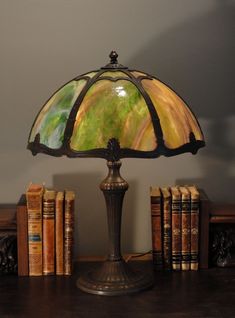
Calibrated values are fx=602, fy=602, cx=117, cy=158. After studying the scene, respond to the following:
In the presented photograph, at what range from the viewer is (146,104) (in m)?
1.28

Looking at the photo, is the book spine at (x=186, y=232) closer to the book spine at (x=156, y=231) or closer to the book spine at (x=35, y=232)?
the book spine at (x=156, y=231)

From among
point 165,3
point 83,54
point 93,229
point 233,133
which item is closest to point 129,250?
point 93,229

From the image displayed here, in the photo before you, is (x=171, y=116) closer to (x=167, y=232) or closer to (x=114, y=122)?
(x=114, y=122)

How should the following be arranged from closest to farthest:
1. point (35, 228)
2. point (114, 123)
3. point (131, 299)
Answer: point (114, 123) → point (131, 299) → point (35, 228)

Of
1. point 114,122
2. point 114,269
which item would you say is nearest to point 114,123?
point 114,122

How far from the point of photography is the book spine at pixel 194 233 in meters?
1.53

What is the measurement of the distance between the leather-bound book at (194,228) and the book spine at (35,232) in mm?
385

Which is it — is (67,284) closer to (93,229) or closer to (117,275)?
(117,275)

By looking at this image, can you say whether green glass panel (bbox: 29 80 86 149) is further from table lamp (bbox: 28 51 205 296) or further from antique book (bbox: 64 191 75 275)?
antique book (bbox: 64 191 75 275)

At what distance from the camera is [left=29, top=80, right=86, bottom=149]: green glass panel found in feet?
4.20

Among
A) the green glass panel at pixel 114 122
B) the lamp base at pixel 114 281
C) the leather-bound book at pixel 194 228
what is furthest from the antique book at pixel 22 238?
the leather-bound book at pixel 194 228

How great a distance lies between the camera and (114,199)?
1395 mm

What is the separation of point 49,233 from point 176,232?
0.32 metres

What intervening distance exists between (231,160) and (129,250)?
0.39 metres
